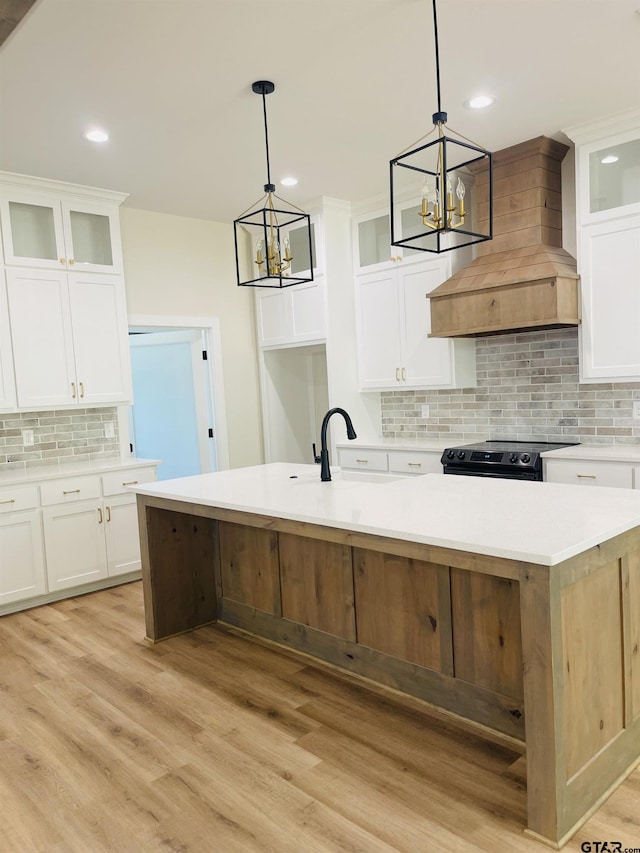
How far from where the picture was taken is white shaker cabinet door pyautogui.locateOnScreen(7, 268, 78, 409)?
436 cm

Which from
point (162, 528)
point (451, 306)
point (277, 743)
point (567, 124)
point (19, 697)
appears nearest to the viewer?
point (277, 743)

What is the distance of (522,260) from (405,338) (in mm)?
1254

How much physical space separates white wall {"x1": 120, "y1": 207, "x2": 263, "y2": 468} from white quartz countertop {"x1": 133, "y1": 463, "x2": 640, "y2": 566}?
8.07 ft

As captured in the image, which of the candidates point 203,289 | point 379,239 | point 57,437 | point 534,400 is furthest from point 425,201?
point 203,289

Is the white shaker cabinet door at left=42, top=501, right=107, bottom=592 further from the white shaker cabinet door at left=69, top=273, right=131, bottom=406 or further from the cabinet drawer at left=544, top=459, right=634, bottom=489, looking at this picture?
the cabinet drawer at left=544, top=459, right=634, bottom=489

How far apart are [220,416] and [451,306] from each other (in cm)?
235

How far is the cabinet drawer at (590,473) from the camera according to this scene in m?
3.69

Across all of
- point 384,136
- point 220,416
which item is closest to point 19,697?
point 220,416

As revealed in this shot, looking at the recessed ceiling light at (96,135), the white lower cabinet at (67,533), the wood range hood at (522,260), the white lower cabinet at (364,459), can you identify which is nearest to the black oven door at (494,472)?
the white lower cabinet at (364,459)

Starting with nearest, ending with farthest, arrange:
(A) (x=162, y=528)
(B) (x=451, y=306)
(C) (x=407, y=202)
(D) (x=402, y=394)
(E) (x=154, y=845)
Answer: (E) (x=154, y=845) → (A) (x=162, y=528) → (B) (x=451, y=306) → (C) (x=407, y=202) → (D) (x=402, y=394)

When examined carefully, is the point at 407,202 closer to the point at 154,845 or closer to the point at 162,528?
the point at 162,528

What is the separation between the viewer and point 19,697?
2.99 metres

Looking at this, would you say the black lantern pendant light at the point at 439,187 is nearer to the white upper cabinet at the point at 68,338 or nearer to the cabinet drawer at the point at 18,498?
the white upper cabinet at the point at 68,338

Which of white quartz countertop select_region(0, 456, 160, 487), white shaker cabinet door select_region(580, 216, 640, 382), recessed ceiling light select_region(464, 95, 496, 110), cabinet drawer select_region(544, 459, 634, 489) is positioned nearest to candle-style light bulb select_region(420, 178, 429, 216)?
recessed ceiling light select_region(464, 95, 496, 110)
